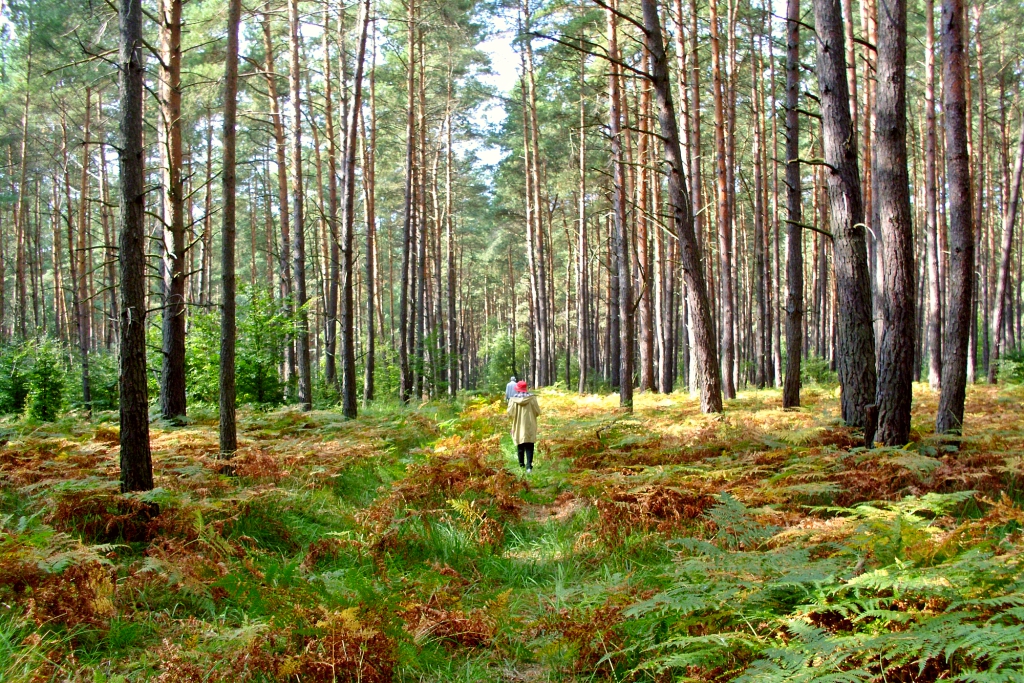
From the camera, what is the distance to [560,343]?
5906 centimetres

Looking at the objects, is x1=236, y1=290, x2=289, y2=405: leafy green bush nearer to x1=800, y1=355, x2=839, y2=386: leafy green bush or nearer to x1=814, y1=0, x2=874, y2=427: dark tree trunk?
x1=814, y1=0, x2=874, y2=427: dark tree trunk

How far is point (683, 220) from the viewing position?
1123cm

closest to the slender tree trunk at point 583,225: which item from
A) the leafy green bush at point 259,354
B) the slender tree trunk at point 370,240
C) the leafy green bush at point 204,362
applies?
the slender tree trunk at point 370,240

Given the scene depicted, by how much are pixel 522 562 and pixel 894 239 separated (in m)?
5.05

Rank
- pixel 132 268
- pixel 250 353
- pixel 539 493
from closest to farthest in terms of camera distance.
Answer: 1. pixel 132 268
2. pixel 539 493
3. pixel 250 353

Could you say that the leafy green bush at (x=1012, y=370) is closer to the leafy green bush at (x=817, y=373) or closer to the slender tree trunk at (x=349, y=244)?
the leafy green bush at (x=817, y=373)

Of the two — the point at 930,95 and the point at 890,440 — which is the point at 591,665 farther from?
the point at 930,95

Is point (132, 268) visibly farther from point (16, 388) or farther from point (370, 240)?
point (370, 240)

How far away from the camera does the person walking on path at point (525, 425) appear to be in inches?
360

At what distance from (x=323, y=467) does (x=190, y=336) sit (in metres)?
9.21

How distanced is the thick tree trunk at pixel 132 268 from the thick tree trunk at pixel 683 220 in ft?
24.1

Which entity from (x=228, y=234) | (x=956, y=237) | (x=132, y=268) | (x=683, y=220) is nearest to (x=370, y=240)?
(x=683, y=220)

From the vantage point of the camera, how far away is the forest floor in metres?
3.11

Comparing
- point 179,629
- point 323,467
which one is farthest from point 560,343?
point 179,629
